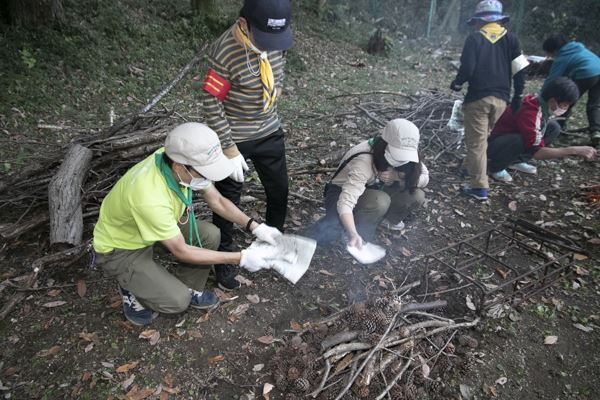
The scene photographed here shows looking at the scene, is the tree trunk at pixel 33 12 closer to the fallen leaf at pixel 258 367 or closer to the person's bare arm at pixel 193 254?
the person's bare arm at pixel 193 254

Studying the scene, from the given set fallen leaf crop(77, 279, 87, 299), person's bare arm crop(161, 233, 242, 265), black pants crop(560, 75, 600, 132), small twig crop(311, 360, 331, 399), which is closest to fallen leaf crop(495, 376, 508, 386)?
small twig crop(311, 360, 331, 399)

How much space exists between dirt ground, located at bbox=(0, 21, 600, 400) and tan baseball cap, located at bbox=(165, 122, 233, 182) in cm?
129

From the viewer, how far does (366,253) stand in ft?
11.5

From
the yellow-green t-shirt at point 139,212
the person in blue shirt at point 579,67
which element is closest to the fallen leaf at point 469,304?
the yellow-green t-shirt at point 139,212

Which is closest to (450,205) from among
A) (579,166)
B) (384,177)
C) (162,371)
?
(384,177)

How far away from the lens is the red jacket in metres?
4.99

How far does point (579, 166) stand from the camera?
5.66 m

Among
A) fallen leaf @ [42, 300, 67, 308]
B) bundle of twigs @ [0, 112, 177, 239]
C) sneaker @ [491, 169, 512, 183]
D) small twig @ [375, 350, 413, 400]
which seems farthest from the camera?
sneaker @ [491, 169, 512, 183]

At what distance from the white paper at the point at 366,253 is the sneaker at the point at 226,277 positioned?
0.96 m

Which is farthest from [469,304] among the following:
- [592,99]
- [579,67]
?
[592,99]

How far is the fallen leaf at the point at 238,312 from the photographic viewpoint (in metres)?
3.16

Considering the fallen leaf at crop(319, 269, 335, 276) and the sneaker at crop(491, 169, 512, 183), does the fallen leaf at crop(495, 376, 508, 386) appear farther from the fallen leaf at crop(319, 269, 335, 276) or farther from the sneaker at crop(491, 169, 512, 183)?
the sneaker at crop(491, 169, 512, 183)

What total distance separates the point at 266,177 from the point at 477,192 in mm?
2903

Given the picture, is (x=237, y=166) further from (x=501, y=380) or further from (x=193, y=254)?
(x=501, y=380)
